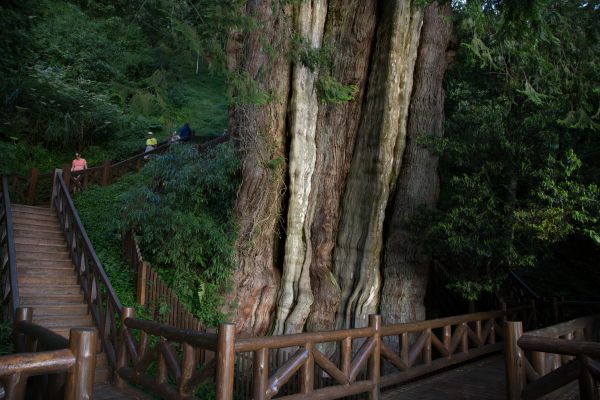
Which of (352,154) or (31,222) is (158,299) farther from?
(352,154)

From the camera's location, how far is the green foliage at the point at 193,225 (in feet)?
27.4

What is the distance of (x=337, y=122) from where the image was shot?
9.48 meters

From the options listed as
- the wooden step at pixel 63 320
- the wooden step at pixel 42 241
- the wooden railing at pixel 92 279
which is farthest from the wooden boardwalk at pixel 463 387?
the wooden step at pixel 42 241

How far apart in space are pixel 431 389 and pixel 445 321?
1.10 m

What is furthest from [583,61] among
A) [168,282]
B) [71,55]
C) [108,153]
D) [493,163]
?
[71,55]

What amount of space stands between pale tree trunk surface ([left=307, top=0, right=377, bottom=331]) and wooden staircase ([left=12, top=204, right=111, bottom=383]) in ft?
14.1

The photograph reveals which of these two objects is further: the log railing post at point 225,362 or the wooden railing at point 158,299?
the wooden railing at point 158,299

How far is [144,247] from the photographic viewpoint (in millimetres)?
8758

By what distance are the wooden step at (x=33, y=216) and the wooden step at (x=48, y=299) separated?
2716 millimetres

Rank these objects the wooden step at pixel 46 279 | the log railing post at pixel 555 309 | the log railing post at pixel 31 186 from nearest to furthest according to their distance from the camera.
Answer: the wooden step at pixel 46 279
the log railing post at pixel 555 309
the log railing post at pixel 31 186

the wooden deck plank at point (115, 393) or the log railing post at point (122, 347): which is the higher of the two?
the log railing post at point (122, 347)

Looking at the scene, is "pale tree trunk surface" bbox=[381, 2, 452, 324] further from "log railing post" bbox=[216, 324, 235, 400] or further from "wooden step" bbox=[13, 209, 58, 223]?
"wooden step" bbox=[13, 209, 58, 223]

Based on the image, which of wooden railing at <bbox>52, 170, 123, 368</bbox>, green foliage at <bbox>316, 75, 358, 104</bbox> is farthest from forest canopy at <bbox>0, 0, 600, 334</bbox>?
wooden railing at <bbox>52, 170, 123, 368</bbox>

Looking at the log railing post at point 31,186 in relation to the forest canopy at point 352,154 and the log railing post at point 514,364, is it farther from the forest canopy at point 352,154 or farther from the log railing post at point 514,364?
the log railing post at point 514,364
